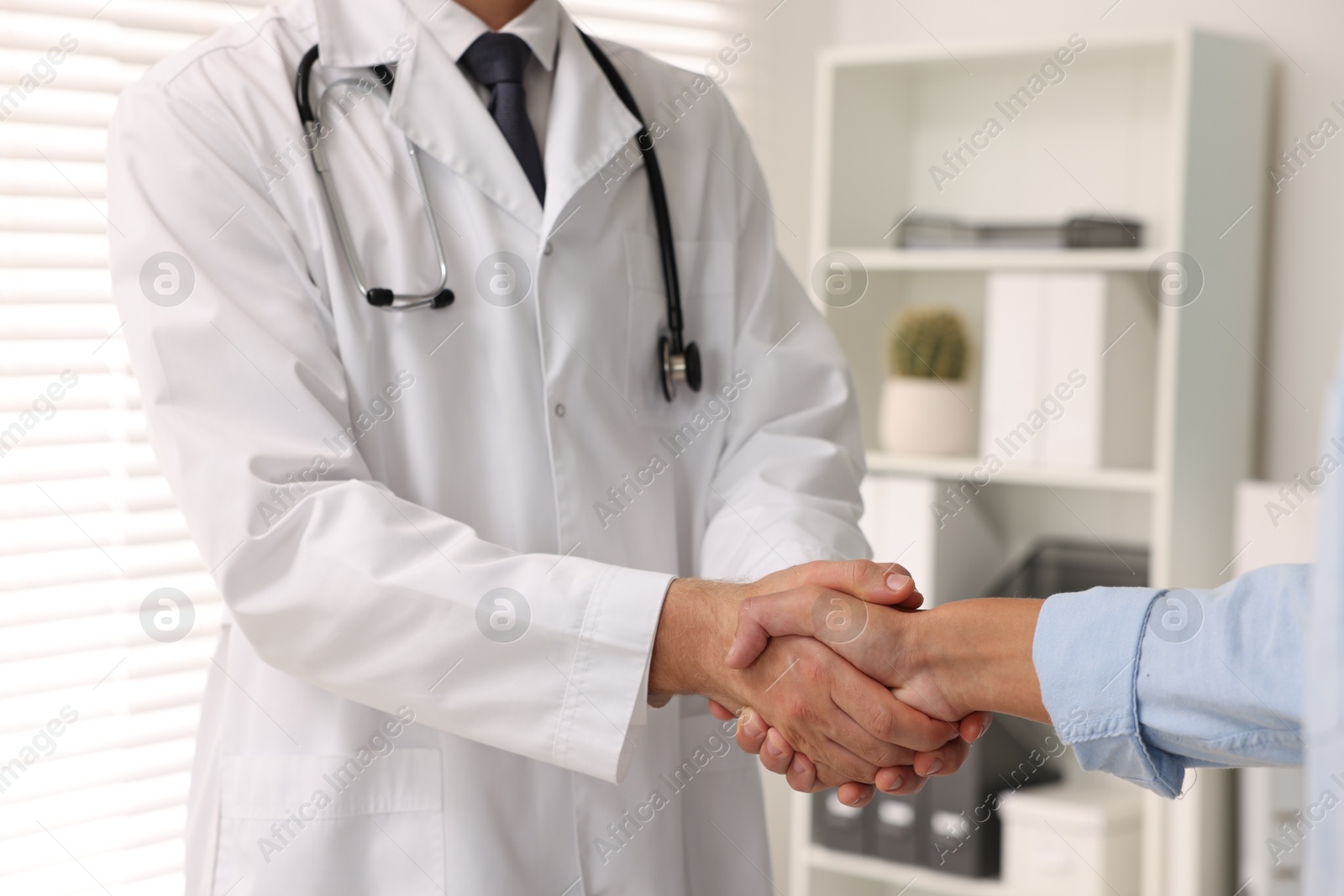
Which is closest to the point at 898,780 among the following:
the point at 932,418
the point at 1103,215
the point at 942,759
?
the point at 942,759

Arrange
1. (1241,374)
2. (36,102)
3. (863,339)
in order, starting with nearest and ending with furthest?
(36,102) < (1241,374) < (863,339)

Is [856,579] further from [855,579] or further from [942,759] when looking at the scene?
[942,759]

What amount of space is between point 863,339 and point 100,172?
1.47 metres

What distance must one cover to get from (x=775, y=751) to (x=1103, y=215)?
1.59 meters

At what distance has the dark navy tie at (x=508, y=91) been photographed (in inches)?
53.5

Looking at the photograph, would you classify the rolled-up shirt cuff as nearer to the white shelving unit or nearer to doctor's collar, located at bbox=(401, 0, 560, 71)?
doctor's collar, located at bbox=(401, 0, 560, 71)

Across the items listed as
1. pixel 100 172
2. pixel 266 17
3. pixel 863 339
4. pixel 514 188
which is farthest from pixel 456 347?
pixel 863 339

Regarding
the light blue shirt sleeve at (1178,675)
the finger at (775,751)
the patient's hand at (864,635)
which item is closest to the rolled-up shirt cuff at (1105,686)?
the light blue shirt sleeve at (1178,675)

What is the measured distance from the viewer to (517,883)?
4.08ft

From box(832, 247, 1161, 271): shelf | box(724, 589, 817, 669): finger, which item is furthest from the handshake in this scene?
box(832, 247, 1161, 271): shelf

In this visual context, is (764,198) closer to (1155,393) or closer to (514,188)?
(514,188)

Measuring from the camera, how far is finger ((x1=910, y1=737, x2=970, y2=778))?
1258mm

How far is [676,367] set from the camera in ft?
4.58

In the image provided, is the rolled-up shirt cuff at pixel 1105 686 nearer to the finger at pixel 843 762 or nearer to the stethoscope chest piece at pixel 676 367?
the finger at pixel 843 762
